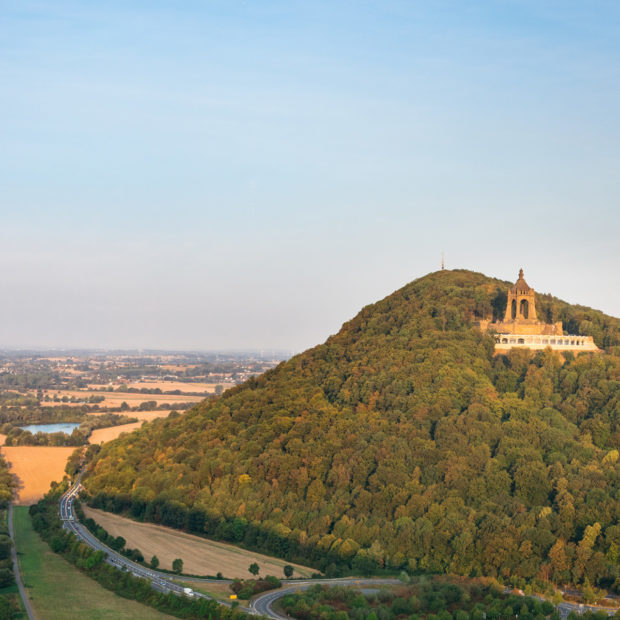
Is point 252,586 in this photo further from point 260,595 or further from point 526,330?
point 526,330

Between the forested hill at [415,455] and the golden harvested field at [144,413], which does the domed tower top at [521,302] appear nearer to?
the forested hill at [415,455]

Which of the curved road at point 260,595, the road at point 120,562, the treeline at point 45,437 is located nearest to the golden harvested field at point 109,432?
the treeline at point 45,437

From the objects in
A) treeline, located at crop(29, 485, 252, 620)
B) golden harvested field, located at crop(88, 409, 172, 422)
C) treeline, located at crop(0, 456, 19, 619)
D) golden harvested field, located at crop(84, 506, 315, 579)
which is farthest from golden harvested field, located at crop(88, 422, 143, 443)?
golden harvested field, located at crop(84, 506, 315, 579)

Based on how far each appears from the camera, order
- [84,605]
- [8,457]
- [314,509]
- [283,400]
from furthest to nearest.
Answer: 1. [8,457]
2. [283,400]
3. [314,509]
4. [84,605]

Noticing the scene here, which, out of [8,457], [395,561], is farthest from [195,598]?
[8,457]

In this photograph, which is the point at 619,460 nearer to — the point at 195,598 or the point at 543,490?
the point at 543,490

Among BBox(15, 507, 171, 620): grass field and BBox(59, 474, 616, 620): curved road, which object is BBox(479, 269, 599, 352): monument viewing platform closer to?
BBox(59, 474, 616, 620): curved road

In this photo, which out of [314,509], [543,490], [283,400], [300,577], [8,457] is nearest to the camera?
[300,577]
